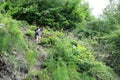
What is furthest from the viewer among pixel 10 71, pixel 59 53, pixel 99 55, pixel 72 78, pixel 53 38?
pixel 99 55

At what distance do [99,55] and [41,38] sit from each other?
8.78 ft

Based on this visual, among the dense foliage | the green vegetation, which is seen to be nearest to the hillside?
the green vegetation

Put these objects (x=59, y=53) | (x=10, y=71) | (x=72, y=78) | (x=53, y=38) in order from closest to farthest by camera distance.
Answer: (x=10, y=71)
(x=72, y=78)
(x=59, y=53)
(x=53, y=38)

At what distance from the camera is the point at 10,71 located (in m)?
9.97

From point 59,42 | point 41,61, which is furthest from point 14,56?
point 59,42

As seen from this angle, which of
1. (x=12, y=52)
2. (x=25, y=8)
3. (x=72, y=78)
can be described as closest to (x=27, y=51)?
(x=12, y=52)

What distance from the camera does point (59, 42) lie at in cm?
1233

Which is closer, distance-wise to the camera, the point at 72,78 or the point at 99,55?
the point at 72,78

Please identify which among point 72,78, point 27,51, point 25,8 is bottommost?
point 72,78

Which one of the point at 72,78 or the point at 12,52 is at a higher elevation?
the point at 12,52

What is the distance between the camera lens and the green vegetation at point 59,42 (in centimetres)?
1050

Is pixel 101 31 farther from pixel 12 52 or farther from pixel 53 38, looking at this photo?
pixel 12 52

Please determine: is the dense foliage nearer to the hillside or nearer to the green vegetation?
the green vegetation

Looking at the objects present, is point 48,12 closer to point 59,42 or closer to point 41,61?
point 59,42
